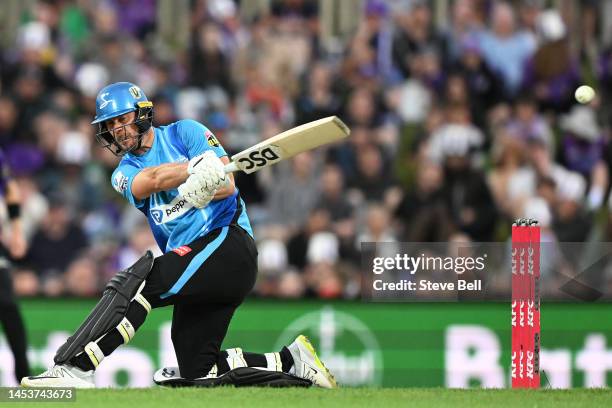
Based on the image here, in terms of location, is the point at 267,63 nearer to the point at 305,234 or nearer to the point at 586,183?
the point at 305,234

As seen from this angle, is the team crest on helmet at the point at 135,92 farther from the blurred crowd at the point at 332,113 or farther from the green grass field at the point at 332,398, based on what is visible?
the blurred crowd at the point at 332,113

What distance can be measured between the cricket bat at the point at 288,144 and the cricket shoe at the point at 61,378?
1.32m

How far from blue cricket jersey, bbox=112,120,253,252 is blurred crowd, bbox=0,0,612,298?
3842 mm

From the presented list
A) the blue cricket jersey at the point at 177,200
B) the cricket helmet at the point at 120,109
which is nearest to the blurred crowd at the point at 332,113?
the blue cricket jersey at the point at 177,200

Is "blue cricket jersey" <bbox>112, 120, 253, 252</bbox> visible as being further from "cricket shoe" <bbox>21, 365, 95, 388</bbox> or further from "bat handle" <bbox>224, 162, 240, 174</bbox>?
"cricket shoe" <bbox>21, 365, 95, 388</bbox>

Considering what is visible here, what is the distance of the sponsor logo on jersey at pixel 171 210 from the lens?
7.37m

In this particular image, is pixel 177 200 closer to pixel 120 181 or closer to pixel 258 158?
pixel 120 181

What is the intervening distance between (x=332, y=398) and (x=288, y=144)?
4.54 feet

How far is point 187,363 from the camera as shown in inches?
298

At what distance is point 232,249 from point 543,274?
174cm

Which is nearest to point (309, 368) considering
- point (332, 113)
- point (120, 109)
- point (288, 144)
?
point (288, 144)

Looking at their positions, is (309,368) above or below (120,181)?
below

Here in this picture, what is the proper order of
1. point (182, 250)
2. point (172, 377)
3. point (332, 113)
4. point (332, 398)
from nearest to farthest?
point (332, 398)
point (182, 250)
point (172, 377)
point (332, 113)

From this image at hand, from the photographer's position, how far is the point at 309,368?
775 cm
